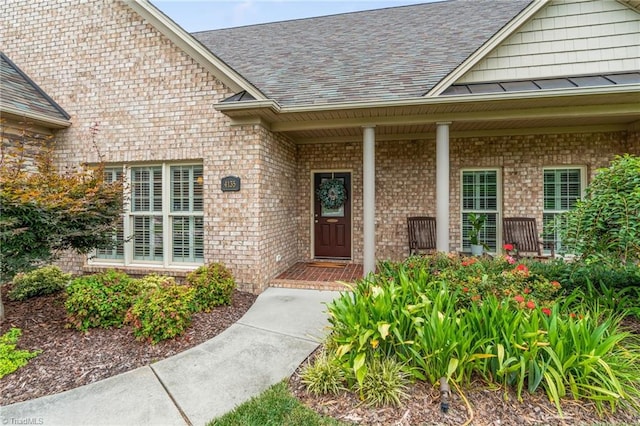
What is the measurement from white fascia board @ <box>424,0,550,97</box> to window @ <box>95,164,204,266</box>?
477 centimetres

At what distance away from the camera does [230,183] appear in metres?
5.25

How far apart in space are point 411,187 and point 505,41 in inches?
123

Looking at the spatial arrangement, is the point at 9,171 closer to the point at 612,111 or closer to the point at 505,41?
the point at 505,41

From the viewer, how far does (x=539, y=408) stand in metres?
2.38

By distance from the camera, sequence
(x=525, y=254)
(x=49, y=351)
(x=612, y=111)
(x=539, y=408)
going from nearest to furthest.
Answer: (x=539, y=408) → (x=49, y=351) → (x=612, y=111) → (x=525, y=254)

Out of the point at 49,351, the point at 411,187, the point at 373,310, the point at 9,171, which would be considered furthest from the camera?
the point at 411,187

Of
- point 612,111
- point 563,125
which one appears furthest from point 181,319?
point 563,125

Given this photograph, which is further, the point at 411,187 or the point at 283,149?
the point at 411,187

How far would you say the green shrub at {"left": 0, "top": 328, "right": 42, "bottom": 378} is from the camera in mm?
2984

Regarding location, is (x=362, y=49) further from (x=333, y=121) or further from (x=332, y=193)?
(x=332, y=193)

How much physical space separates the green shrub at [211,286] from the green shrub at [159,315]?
20.3 inches

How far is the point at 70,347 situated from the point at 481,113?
267 inches

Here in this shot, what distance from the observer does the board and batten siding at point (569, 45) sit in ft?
16.4

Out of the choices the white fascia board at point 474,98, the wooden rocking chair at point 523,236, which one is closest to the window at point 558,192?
the wooden rocking chair at point 523,236
